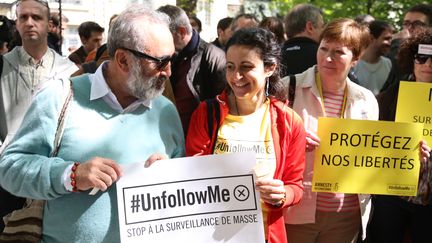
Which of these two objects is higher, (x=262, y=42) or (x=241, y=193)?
(x=262, y=42)

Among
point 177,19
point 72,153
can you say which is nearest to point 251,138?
point 72,153

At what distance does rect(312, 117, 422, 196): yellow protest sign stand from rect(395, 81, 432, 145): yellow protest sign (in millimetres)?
263

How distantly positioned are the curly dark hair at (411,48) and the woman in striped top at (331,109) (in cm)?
53

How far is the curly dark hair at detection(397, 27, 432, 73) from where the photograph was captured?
13.0ft

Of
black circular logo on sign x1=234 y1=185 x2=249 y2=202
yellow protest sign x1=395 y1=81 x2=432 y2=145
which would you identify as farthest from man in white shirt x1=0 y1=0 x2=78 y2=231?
yellow protest sign x1=395 y1=81 x2=432 y2=145

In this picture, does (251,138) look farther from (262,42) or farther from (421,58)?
(421,58)

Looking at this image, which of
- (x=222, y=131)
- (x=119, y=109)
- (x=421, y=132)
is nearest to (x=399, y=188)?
(x=421, y=132)

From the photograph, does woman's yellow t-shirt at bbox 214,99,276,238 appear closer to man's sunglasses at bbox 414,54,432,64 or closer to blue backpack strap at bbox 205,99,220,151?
blue backpack strap at bbox 205,99,220,151

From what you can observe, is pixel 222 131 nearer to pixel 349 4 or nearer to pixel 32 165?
pixel 32 165

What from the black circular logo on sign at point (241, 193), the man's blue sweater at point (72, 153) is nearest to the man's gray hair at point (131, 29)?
the man's blue sweater at point (72, 153)

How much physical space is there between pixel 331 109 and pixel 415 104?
53cm

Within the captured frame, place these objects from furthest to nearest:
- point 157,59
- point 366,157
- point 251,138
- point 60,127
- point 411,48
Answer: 1. point 411,48
2. point 366,157
3. point 251,138
4. point 157,59
5. point 60,127

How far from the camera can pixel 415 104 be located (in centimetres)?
360

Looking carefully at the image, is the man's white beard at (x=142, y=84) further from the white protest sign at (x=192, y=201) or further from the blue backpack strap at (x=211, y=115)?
the blue backpack strap at (x=211, y=115)
